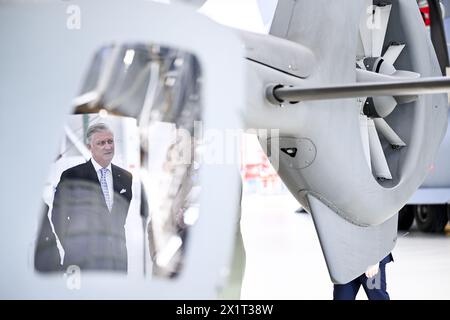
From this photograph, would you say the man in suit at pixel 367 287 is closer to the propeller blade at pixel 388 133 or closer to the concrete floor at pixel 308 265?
the concrete floor at pixel 308 265

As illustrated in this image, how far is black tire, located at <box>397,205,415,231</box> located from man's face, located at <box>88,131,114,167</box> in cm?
758

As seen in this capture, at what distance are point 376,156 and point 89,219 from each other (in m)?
1.30

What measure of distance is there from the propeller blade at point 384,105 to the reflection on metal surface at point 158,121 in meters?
0.99

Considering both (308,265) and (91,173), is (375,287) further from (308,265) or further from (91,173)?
(308,265)

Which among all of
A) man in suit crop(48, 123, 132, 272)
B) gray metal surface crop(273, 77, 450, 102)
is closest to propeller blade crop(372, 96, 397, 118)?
gray metal surface crop(273, 77, 450, 102)

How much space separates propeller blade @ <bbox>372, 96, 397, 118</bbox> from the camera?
2164mm

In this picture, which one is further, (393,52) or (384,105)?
(393,52)

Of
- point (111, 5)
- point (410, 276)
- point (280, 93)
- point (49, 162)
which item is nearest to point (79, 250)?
point (49, 162)

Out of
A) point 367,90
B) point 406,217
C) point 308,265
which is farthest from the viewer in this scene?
point 406,217

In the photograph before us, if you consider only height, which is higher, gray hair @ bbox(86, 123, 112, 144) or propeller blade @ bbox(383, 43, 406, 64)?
propeller blade @ bbox(383, 43, 406, 64)

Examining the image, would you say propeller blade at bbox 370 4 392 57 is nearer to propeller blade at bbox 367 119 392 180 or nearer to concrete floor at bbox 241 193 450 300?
propeller blade at bbox 367 119 392 180

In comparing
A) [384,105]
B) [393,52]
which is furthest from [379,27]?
[384,105]

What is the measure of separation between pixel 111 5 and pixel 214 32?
30 cm

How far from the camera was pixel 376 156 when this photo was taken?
222 cm
